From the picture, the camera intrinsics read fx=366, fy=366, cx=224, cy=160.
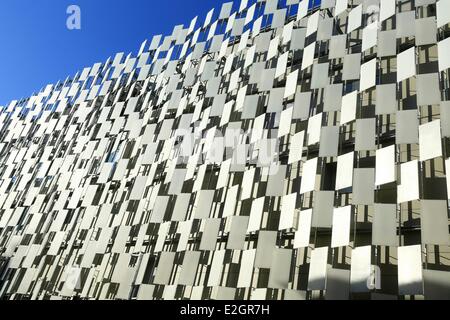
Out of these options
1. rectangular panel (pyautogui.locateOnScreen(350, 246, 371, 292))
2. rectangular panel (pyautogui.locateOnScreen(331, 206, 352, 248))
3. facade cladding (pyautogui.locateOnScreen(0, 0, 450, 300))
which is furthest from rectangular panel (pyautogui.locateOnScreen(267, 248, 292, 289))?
rectangular panel (pyautogui.locateOnScreen(350, 246, 371, 292))

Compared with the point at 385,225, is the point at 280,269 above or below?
below

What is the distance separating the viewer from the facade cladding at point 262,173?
3.73 metres

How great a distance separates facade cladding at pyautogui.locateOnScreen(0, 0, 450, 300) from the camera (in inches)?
147

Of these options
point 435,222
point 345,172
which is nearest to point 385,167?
point 345,172

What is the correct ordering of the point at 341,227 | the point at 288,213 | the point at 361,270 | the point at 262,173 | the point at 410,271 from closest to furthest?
the point at 410,271 → the point at 361,270 → the point at 341,227 → the point at 288,213 → the point at 262,173

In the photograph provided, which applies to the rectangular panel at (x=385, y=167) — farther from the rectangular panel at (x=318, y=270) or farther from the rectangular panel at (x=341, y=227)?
the rectangular panel at (x=318, y=270)

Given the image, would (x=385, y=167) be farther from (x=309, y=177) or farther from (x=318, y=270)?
(x=318, y=270)

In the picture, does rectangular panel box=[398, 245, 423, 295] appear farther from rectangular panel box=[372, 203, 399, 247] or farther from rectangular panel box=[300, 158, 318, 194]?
rectangular panel box=[300, 158, 318, 194]

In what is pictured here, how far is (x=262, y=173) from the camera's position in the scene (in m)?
4.97

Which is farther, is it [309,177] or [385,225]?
[309,177]

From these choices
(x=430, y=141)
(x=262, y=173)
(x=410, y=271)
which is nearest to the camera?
(x=410, y=271)

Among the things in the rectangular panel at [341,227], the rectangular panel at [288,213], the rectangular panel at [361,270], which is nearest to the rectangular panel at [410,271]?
the rectangular panel at [361,270]
